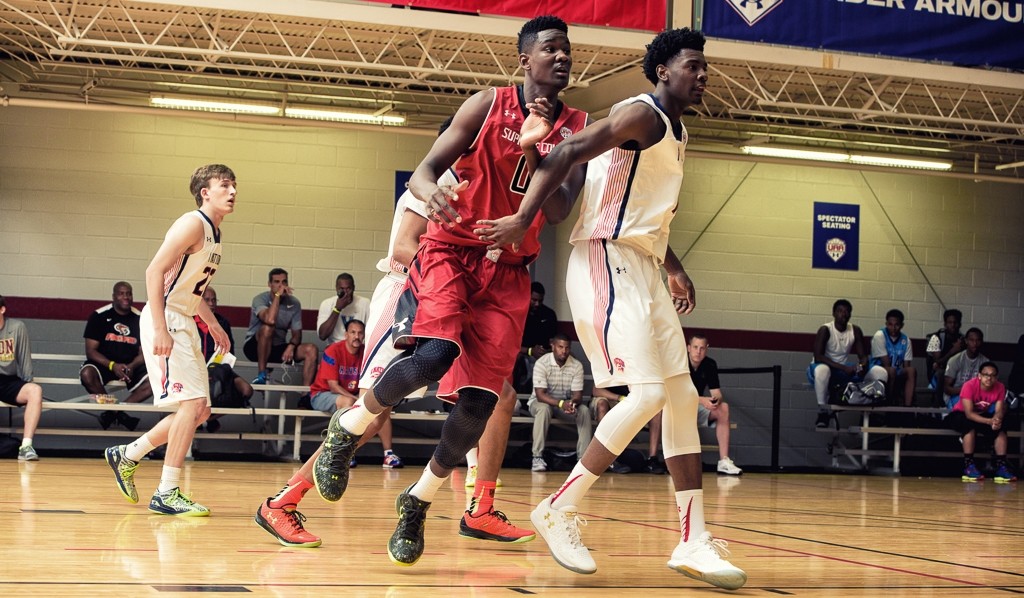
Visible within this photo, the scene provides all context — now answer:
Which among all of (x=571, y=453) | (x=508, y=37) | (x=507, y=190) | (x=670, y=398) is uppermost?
(x=508, y=37)

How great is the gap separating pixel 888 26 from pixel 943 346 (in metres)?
4.66

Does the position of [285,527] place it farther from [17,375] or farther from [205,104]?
[205,104]

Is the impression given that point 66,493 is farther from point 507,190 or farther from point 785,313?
point 785,313

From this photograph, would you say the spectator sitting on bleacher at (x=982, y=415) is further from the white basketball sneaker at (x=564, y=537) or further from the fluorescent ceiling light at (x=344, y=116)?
the white basketball sneaker at (x=564, y=537)

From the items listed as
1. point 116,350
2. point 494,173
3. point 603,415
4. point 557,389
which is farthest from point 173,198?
point 494,173

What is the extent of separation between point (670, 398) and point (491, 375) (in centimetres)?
59

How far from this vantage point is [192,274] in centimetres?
554

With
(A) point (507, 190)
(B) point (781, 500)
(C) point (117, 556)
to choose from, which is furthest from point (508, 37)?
(C) point (117, 556)

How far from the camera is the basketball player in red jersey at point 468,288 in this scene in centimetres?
366

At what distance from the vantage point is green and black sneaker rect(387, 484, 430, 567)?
11.9 ft

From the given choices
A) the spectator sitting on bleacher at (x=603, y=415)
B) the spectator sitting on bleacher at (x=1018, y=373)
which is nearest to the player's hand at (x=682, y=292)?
the spectator sitting on bleacher at (x=603, y=415)

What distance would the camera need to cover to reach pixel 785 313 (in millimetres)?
14227

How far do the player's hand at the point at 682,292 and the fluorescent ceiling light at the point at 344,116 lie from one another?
8538mm

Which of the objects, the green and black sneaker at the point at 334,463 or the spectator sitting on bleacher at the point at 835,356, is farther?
the spectator sitting on bleacher at the point at 835,356
